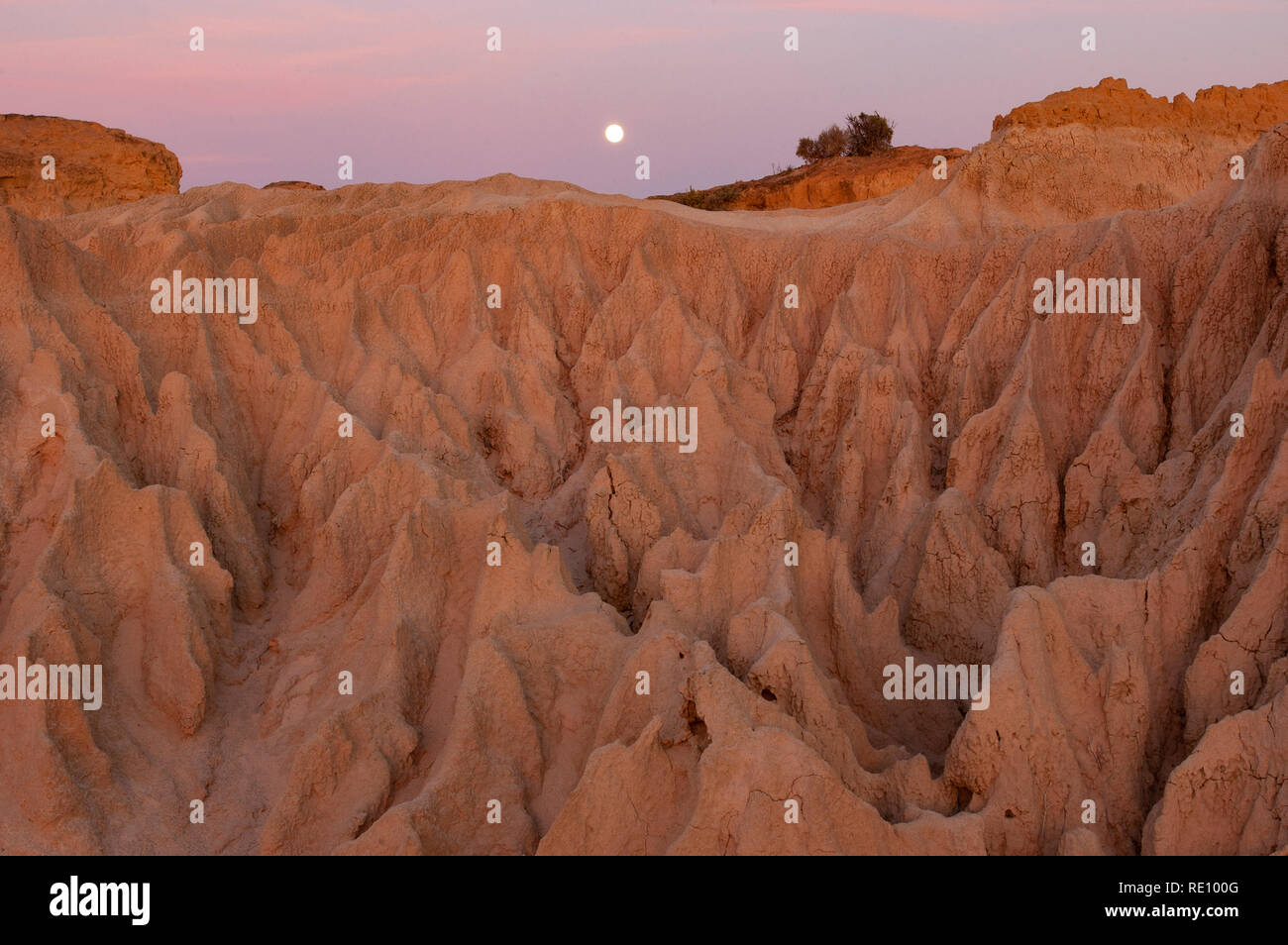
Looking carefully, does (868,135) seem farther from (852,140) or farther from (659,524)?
(659,524)

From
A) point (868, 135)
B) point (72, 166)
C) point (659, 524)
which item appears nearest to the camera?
point (659, 524)

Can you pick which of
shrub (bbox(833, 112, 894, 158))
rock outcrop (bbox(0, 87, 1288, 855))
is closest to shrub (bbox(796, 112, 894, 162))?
shrub (bbox(833, 112, 894, 158))

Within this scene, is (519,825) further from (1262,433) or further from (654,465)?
(1262,433)

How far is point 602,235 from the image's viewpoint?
21250mm

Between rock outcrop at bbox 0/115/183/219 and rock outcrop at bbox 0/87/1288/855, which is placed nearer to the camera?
rock outcrop at bbox 0/87/1288/855

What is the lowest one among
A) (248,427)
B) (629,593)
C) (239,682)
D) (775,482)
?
(239,682)

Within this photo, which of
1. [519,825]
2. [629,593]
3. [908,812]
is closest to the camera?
[908,812]

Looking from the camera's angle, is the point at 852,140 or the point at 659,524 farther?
the point at 852,140

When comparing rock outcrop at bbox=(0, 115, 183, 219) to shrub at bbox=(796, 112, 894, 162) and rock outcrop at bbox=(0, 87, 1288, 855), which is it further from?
shrub at bbox=(796, 112, 894, 162)

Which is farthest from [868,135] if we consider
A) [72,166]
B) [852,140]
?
[72,166]

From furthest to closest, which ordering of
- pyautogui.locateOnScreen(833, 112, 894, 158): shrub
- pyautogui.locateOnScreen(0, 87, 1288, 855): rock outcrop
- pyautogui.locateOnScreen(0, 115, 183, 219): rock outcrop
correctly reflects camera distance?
pyautogui.locateOnScreen(833, 112, 894, 158): shrub
pyautogui.locateOnScreen(0, 115, 183, 219): rock outcrop
pyautogui.locateOnScreen(0, 87, 1288, 855): rock outcrop

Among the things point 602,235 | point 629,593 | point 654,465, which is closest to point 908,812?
point 629,593

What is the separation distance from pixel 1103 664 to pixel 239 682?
1088 centimetres

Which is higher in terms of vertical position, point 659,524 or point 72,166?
point 72,166
